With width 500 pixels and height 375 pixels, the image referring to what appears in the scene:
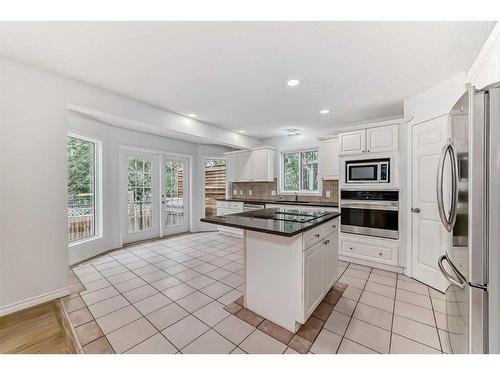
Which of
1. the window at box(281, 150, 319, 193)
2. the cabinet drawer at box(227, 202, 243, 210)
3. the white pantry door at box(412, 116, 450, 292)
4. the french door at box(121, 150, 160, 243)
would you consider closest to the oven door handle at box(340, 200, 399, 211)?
the white pantry door at box(412, 116, 450, 292)

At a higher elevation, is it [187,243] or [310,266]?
[310,266]

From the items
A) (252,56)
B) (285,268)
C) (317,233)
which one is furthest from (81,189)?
(317,233)

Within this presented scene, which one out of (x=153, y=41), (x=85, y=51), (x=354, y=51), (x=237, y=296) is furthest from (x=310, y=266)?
(x=85, y=51)

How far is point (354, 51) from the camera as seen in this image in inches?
73.7

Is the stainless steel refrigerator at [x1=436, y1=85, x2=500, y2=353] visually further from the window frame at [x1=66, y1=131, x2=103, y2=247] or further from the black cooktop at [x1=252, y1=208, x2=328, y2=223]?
the window frame at [x1=66, y1=131, x2=103, y2=247]

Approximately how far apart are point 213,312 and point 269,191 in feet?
12.1

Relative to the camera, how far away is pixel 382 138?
3074 mm

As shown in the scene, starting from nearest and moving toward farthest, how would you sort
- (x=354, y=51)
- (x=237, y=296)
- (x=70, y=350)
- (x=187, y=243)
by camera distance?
1. (x=70, y=350)
2. (x=354, y=51)
3. (x=237, y=296)
4. (x=187, y=243)

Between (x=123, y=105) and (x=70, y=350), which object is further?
(x=123, y=105)

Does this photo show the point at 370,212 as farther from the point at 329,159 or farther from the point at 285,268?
the point at 285,268

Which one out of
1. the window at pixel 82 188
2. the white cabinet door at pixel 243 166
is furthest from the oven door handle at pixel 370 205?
the window at pixel 82 188
